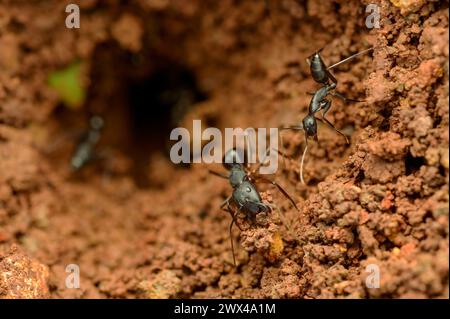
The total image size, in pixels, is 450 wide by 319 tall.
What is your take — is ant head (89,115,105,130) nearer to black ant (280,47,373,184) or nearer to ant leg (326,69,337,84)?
black ant (280,47,373,184)

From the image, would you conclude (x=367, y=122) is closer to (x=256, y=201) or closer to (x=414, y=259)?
(x=256, y=201)

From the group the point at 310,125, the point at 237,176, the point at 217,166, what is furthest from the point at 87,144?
the point at 310,125

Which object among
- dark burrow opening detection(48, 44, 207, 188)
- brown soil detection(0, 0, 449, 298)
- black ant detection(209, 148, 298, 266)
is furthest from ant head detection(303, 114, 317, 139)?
dark burrow opening detection(48, 44, 207, 188)

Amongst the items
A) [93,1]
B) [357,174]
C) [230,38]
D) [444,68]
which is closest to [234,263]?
[357,174]

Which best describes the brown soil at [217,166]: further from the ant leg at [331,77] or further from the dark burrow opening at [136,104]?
the ant leg at [331,77]

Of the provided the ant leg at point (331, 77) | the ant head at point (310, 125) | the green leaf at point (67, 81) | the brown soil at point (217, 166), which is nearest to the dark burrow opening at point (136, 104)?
the brown soil at point (217, 166)

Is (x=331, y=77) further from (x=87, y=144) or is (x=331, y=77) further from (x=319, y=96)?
(x=87, y=144)
